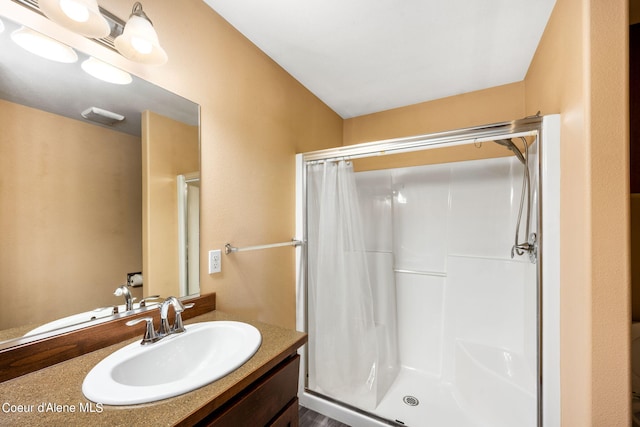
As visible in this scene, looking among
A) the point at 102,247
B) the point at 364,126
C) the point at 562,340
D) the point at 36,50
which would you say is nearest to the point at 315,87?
the point at 364,126

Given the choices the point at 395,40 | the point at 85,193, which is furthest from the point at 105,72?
the point at 395,40

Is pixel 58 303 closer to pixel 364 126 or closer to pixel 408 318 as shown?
pixel 408 318

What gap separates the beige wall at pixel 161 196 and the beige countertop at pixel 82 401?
334 mm

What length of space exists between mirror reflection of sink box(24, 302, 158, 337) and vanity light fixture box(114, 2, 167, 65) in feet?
3.09

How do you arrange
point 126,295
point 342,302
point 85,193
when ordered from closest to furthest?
point 85,193
point 126,295
point 342,302

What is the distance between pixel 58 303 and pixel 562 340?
1926 mm

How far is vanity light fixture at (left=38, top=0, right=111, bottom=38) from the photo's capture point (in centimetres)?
76

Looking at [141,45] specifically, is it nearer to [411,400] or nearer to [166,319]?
[166,319]

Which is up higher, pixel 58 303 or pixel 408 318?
pixel 58 303

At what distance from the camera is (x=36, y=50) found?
32.3 inches

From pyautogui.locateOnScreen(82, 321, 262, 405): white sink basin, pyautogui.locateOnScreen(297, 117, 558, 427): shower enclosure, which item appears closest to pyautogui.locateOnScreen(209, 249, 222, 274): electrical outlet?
pyautogui.locateOnScreen(82, 321, 262, 405): white sink basin

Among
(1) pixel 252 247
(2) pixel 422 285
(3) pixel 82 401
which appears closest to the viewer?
(3) pixel 82 401

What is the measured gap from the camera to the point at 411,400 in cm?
181

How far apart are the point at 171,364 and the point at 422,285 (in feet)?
6.06
